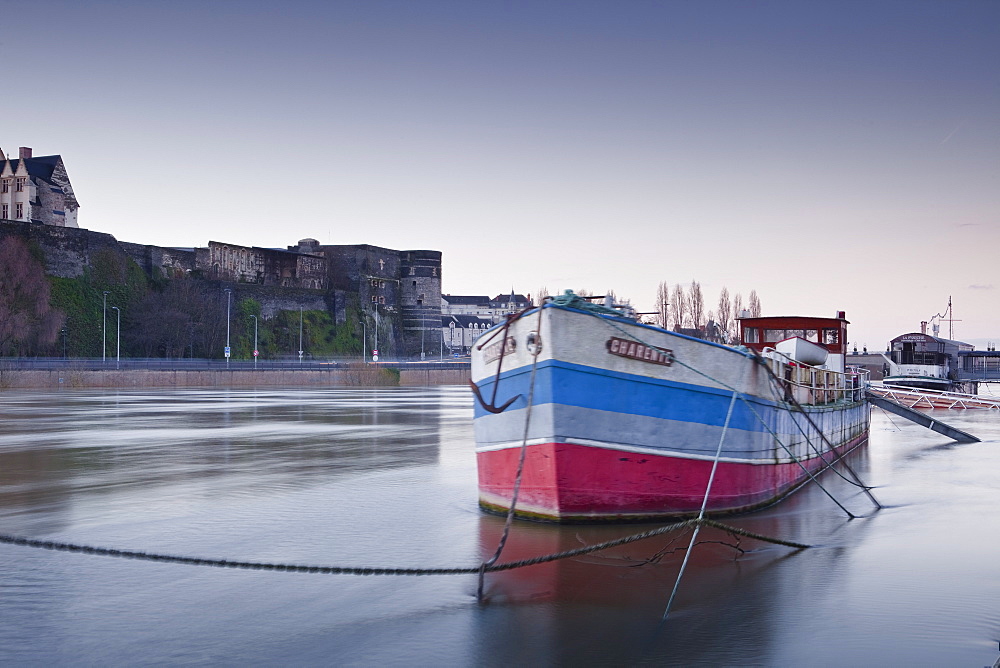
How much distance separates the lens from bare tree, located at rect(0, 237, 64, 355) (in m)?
59.2

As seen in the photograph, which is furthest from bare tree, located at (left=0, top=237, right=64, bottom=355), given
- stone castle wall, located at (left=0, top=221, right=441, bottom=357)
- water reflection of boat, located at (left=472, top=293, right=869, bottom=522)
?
water reflection of boat, located at (left=472, top=293, right=869, bottom=522)

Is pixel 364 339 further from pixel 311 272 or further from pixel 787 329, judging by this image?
pixel 787 329

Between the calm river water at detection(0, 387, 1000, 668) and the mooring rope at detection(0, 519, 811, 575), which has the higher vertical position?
the mooring rope at detection(0, 519, 811, 575)

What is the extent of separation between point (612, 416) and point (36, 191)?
7839 cm

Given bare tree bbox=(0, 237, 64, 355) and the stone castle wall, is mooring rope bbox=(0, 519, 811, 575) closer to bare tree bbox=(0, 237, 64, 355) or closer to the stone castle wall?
bare tree bbox=(0, 237, 64, 355)

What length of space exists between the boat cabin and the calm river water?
13.3 feet

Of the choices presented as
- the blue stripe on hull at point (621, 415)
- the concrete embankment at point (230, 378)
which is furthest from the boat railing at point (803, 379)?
the concrete embankment at point (230, 378)

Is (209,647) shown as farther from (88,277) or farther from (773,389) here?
(88,277)

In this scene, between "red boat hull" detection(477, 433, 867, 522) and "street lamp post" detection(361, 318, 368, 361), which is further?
"street lamp post" detection(361, 318, 368, 361)

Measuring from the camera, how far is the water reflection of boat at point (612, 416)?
8438 mm

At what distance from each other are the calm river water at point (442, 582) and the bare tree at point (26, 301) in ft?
169

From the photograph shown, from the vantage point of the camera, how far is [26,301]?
2397 inches

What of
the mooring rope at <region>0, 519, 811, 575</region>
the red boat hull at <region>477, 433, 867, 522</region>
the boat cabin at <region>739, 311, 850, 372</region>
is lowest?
the mooring rope at <region>0, 519, 811, 575</region>

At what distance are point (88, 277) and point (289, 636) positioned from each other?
229ft
